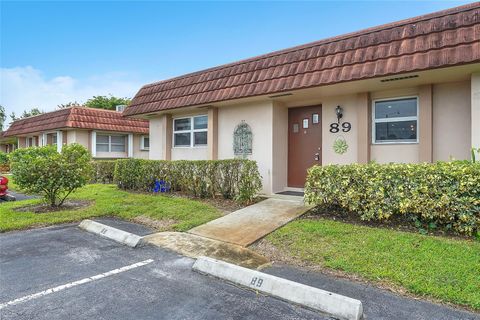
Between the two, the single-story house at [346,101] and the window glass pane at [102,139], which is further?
the window glass pane at [102,139]

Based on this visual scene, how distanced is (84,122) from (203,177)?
1262 centimetres

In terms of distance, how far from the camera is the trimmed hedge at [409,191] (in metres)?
4.75

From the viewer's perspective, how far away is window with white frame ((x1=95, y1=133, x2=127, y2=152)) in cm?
1898

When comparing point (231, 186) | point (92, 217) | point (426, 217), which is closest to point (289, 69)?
point (231, 186)

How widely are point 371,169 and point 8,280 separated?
19.9 ft

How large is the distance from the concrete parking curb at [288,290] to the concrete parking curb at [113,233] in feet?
5.14

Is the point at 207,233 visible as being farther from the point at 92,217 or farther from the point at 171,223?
the point at 92,217

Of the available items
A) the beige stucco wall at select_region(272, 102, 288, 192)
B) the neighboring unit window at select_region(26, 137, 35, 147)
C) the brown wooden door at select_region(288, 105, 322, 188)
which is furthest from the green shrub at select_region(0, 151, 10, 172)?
the brown wooden door at select_region(288, 105, 322, 188)

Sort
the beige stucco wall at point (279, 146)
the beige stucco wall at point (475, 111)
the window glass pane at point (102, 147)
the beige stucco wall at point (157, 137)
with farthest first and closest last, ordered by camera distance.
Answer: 1. the window glass pane at point (102, 147)
2. the beige stucco wall at point (157, 137)
3. the beige stucco wall at point (279, 146)
4. the beige stucco wall at point (475, 111)

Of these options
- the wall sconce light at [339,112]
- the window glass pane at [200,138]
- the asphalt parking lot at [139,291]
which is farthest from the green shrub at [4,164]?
the wall sconce light at [339,112]

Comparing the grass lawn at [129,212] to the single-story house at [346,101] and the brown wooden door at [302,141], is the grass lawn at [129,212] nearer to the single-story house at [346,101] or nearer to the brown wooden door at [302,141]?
the single-story house at [346,101]

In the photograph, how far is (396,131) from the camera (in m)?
7.36

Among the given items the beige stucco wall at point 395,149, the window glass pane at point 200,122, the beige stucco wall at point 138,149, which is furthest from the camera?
the beige stucco wall at point 138,149

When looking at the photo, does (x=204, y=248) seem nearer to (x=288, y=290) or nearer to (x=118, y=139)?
(x=288, y=290)
